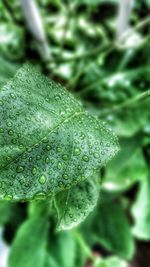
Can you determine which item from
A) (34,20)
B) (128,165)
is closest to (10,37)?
(34,20)

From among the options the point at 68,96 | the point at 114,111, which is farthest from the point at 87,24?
the point at 68,96

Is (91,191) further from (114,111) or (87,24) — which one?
(87,24)

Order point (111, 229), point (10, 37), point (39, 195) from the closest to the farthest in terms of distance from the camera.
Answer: point (39, 195) → point (10, 37) → point (111, 229)

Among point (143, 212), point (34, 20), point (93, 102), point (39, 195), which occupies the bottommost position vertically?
point (39, 195)

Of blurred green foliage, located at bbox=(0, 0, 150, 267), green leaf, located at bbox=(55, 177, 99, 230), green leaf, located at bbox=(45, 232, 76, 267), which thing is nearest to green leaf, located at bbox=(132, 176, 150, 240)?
blurred green foliage, located at bbox=(0, 0, 150, 267)

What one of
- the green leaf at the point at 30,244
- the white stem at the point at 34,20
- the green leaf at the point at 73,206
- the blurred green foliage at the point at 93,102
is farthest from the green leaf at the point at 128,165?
the green leaf at the point at 73,206

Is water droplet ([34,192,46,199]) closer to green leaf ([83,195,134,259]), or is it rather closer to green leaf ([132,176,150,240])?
green leaf ([132,176,150,240])

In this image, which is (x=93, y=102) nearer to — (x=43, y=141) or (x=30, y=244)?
(x=30, y=244)
